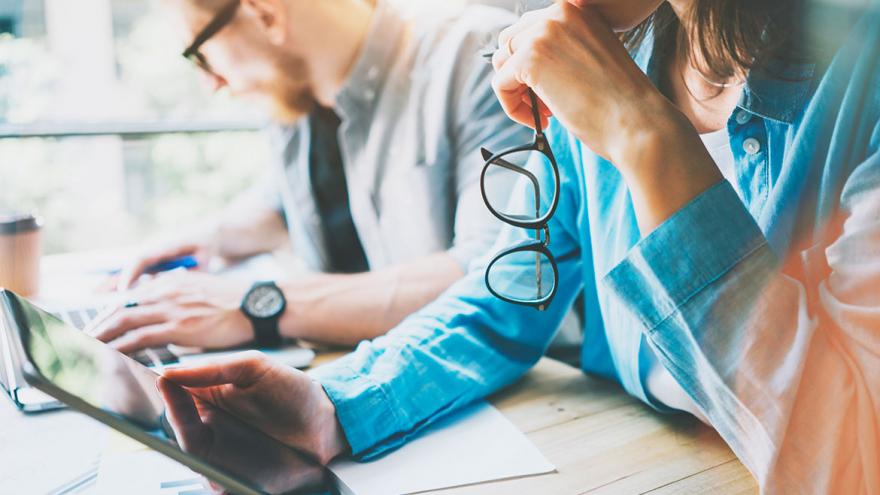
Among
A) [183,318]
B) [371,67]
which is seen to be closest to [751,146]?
[183,318]

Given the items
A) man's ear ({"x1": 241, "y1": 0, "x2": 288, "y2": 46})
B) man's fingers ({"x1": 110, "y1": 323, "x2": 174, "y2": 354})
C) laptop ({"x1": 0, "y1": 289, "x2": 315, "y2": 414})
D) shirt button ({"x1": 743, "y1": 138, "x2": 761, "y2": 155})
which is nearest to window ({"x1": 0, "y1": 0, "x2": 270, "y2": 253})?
man's ear ({"x1": 241, "y1": 0, "x2": 288, "y2": 46})

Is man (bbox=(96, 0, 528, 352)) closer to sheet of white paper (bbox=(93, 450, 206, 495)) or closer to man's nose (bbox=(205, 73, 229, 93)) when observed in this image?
man's nose (bbox=(205, 73, 229, 93))

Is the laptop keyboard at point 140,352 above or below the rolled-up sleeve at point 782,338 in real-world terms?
below

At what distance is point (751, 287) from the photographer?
557 mm

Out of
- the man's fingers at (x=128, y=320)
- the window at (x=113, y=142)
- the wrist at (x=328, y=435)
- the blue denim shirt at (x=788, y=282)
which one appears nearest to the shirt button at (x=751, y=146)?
the blue denim shirt at (x=788, y=282)

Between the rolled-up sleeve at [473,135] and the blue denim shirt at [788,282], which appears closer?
the blue denim shirt at [788,282]

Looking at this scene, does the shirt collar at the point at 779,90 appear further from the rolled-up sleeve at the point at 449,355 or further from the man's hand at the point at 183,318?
the man's hand at the point at 183,318

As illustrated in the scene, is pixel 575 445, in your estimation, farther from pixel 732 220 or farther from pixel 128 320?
pixel 128 320

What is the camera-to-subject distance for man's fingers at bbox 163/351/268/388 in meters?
0.67

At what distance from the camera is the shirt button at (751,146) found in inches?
25.9

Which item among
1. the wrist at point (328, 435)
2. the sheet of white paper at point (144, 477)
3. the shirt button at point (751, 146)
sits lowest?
the sheet of white paper at point (144, 477)

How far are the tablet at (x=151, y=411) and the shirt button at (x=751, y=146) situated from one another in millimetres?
504

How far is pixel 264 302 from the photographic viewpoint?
1.15 meters

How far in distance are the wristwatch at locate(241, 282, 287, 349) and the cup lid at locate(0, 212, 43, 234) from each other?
525 millimetres
